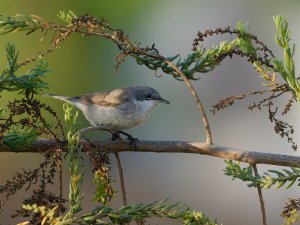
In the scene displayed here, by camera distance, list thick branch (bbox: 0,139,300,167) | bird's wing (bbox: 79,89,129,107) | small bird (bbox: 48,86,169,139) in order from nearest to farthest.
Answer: thick branch (bbox: 0,139,300,167), small bird (bbox: 48,86,169,139), bird's wing (bbox: 79,89,129,107)

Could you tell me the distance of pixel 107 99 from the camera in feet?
13.1

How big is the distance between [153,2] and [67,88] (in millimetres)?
2604

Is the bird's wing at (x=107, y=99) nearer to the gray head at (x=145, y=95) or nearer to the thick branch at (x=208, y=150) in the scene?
the gray head at (x=145, y=95)

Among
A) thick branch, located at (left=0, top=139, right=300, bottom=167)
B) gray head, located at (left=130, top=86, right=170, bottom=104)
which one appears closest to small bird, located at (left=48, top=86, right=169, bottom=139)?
gray head, located at (left=130, top=86, right=170, bottom=104)

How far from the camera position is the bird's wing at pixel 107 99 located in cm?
396

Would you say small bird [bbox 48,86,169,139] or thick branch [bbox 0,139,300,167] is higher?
small bird [bbox 48,86,169,139]

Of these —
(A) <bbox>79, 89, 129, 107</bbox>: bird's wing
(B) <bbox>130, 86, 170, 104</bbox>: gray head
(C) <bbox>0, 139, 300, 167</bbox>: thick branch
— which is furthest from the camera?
(B) <bbox>130, 86, 170, 104</bbox>: gray head

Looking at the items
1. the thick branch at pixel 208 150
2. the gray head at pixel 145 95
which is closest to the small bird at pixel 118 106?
the gray head at pixel 145 95

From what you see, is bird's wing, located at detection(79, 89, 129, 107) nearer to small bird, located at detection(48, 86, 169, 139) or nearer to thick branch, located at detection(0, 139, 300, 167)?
small bird, located at detection(48, 86, 169, 139)

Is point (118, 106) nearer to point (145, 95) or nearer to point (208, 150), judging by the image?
point (145, 95)

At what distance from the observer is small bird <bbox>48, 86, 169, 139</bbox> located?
3.75 m

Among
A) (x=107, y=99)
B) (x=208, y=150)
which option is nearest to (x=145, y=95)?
(x=107, y=99)

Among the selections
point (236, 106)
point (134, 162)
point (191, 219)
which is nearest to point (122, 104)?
point (191, 219)

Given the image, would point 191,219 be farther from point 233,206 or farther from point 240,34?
point 233,206
